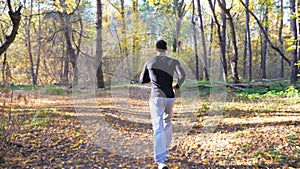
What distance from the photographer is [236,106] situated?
734 cm

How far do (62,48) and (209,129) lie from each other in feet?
60.4

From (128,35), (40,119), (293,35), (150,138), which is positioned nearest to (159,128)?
(150,138)

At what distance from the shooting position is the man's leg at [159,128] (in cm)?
325

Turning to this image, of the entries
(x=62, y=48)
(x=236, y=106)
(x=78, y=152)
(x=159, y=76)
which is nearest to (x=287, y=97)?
(x=236, y=106)

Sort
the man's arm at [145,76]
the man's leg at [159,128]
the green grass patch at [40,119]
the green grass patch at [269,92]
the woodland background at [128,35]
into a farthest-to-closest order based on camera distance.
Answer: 1. the woodland background at [128,35]
2. the green grass patch at [269,92]
3. the green grass patch at [40,119]
4. the man's arm at [145,76]
5. the man's leg at [159,128]

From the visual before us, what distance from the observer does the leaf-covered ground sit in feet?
11.5

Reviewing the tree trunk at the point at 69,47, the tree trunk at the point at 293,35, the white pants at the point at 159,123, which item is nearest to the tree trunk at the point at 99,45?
the tree trunk at the point at 69,47

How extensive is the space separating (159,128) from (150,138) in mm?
1610

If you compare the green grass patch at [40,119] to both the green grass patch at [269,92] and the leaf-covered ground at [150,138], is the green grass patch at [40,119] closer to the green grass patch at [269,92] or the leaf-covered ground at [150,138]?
the leaf-covered ground at [150,138]

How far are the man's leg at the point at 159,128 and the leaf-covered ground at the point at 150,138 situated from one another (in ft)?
1.13

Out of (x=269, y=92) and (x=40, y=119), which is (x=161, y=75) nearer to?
(x=40, y=119)

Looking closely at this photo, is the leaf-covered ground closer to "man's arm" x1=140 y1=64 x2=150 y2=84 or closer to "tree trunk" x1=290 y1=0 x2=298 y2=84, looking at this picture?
"man's arm" x1=140 y1=64 x2=150 y2=84

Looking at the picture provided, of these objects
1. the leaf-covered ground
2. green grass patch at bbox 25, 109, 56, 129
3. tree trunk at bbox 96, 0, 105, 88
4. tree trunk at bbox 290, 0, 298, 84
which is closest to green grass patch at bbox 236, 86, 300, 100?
tree trunk at bbox 290, 0, 298, 84

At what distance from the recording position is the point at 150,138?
482 cm
